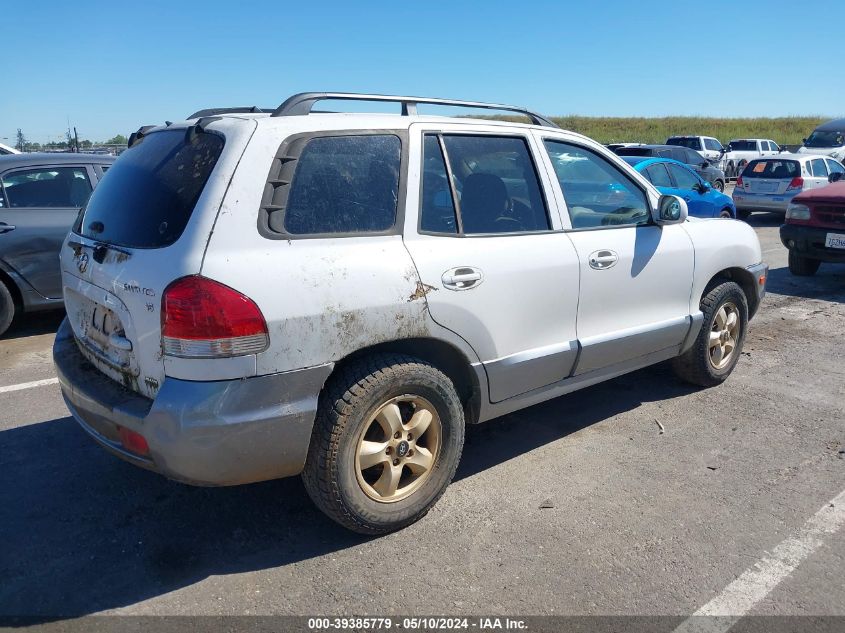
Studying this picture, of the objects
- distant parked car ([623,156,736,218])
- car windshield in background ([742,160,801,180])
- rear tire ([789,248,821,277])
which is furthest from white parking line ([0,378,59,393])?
Result: car windshield in background ([742,160,801,180])

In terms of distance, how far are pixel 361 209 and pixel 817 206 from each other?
8.02 metres

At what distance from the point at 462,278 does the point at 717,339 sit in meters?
2.67

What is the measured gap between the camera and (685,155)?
20.2 meters

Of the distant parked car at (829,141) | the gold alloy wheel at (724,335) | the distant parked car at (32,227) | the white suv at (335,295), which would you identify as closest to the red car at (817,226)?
the gold alloy wheel at (724,335)

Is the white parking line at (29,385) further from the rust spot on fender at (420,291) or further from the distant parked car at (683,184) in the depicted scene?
the distant parked car at (683,184)

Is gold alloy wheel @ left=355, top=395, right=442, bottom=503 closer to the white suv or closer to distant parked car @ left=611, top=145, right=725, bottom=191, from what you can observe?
→ the white suv

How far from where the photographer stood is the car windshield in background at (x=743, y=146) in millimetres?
32031

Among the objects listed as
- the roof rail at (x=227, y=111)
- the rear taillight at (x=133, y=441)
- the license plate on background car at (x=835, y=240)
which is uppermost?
the roof rail at (x=227, y=111)

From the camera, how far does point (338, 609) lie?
110 inches

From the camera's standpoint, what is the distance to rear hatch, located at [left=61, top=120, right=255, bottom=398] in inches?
111

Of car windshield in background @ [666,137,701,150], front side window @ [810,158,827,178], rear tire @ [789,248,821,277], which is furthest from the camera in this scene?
car windshield in background @ [666,137,701,150]

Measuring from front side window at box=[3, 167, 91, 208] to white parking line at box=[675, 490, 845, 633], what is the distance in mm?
6402

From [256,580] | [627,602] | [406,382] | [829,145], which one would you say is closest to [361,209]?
[406,382]

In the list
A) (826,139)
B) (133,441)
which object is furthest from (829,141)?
Result: (133,441)
